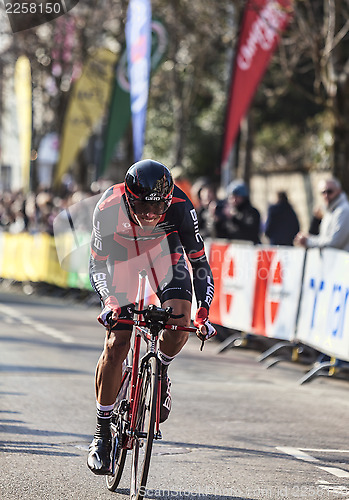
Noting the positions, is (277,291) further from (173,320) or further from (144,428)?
(144,428)

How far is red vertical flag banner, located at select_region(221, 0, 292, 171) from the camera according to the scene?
1577 cm

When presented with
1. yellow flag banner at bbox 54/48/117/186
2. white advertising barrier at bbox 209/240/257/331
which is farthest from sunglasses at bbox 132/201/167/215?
yellow flag banner at bbox 54/48/117/186

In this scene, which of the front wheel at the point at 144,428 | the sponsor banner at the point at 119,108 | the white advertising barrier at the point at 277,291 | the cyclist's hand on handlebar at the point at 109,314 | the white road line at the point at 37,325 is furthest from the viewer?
the sponsor banner at the point at 119,108

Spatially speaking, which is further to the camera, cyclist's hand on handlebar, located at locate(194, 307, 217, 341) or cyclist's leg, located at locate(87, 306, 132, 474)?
cyclist's leg, located at locate(87, 306, 132, 474)

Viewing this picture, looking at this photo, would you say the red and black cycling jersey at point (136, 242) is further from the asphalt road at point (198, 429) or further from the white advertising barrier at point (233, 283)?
the white advertising barrier at point (233, 283)

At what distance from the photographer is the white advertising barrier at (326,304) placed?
10266 millimetres

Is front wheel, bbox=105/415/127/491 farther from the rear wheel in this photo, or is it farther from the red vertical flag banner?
the red vertical flag banner

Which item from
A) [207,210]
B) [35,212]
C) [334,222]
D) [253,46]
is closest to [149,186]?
[334,222]

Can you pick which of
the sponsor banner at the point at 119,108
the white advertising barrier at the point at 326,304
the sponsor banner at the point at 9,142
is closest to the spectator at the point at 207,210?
the white advertising barrier at the point at 326,304

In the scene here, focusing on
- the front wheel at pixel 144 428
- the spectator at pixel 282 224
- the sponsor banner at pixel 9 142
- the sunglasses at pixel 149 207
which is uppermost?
the sunglasses at pixel 149 207

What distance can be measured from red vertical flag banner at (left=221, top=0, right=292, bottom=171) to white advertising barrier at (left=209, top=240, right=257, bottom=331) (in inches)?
133

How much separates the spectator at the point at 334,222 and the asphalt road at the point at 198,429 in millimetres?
1511

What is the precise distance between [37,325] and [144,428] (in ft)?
33.6

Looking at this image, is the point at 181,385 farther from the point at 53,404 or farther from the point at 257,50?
the point at 257,50
